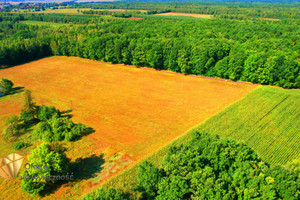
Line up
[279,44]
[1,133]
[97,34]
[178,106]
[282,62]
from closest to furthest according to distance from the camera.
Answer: [1,133] < [178,106] < [282,62] < [279,44] < [97,34]

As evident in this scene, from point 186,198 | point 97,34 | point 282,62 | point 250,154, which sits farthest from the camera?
point 97,34

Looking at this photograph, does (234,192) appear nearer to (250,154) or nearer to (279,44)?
(250,154)

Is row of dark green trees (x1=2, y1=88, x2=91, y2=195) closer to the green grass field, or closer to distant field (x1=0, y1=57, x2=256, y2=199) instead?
distant field (x1=0, y1=57, x2=256, y2=199)

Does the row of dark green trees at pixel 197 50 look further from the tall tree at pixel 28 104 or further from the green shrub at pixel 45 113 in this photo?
the tall tree at pixel 28 104

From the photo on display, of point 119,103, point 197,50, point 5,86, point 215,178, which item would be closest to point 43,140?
point 119,103

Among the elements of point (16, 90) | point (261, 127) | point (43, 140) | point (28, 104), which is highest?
point (28, 104)

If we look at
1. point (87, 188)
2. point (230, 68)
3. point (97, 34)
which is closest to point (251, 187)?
point (87, 188)

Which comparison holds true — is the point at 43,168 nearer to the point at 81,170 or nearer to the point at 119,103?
the point at 81,170
